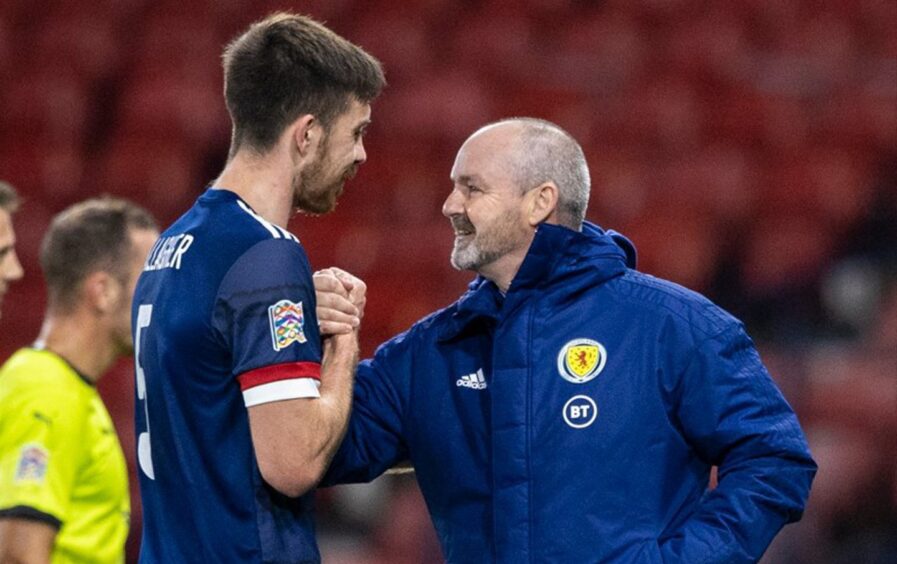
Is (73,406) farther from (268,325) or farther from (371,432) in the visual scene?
(268,325)

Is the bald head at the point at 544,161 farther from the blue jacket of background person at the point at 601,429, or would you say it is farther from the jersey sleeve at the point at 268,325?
the jersey sleeve at the point at 268,325

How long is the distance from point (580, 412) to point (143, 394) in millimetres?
833

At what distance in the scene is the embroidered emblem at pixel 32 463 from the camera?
11.7ft

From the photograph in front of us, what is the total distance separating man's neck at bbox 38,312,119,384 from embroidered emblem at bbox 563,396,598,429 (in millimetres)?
1631

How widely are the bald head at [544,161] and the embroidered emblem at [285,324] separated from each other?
0.69 m

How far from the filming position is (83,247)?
13.5ft

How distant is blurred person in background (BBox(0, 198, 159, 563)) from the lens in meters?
3.55

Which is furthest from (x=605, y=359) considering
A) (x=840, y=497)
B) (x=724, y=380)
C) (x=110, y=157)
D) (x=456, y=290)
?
(x=110, y=157)

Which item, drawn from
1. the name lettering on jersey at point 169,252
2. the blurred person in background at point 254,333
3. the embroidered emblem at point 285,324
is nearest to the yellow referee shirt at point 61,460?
the blurred person in background at point 254,333

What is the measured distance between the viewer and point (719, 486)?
2.77 m

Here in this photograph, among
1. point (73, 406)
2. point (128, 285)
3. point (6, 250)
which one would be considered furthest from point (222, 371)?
point (128, 285)

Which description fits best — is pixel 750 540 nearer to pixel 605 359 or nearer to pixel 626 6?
pixel 605 359

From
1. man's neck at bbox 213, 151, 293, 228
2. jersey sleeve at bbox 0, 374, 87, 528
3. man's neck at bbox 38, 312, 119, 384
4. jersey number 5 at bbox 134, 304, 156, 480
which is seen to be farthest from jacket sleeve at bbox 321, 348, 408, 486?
man's neck at bbox 38, 312, 119, 384

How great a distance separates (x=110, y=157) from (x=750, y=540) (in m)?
5.93
